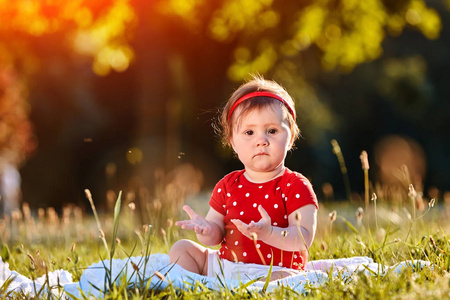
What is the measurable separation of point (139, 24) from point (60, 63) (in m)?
8.25

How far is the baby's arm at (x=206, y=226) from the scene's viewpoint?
2870 mm

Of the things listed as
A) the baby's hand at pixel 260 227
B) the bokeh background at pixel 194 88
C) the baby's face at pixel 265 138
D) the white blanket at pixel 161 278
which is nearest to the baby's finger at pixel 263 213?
the baby's hand at pixel 260 227

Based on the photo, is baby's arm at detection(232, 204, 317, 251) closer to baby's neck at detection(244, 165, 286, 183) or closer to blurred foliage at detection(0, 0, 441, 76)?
baby's neck at detection(244, 165, 286, 183)

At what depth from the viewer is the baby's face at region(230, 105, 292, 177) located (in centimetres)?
305

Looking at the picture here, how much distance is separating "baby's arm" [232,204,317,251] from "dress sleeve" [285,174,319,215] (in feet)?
0.09

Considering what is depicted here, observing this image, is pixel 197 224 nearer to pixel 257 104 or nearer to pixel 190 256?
Result: pixel 190 256

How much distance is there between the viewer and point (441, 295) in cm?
204

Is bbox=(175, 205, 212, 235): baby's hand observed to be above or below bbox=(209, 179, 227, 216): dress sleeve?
below

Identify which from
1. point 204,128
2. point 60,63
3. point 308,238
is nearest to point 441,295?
point 308,238

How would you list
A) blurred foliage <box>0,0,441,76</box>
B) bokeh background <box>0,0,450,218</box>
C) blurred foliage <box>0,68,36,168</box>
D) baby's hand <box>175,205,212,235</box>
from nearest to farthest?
baby's hand <box>175,205,212,235</box>
blurred foliage <box>0,0,441,76</box>
bokeh background <box>0,0,450,218</box>
blurred foliage <box>0,68,36,168</box>

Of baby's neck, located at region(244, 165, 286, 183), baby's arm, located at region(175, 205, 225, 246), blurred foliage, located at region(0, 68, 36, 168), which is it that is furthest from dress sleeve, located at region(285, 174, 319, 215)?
blurred foliage, located at region(0, 68, 36, 168)

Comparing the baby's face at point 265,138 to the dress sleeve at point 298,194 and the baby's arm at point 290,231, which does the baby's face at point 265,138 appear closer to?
the dress sleeve at point 298,194

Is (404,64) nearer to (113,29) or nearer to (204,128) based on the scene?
(204,128)

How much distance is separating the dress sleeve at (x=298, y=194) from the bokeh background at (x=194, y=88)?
429 cm
